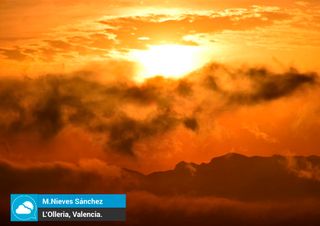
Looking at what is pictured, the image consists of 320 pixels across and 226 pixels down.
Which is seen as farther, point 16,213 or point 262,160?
point 262,160

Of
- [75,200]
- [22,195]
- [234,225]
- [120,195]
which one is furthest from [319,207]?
[234,225]

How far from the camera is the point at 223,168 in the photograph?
528 ft

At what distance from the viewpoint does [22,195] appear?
21594 millimetres

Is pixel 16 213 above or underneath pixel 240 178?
underneath

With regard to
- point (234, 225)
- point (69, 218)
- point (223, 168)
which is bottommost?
point (69, 218)

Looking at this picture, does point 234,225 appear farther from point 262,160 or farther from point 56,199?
point 56,199

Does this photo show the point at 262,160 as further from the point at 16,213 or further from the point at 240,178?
the point at 16,213

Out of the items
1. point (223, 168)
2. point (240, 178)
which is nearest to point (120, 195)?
point (223, 168)

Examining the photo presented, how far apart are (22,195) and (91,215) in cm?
273

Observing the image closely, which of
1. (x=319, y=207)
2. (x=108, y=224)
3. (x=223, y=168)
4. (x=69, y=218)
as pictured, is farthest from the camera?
(x=223, y=168)

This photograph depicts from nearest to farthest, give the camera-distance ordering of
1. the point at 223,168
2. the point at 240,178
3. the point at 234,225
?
the point at 234,225 → the point at 223,168 → the point at 240,178

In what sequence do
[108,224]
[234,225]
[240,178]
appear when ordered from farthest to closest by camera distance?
[240,178], [108,224], [234,225]

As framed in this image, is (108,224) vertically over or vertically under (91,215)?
over

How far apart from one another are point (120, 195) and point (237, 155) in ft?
528
